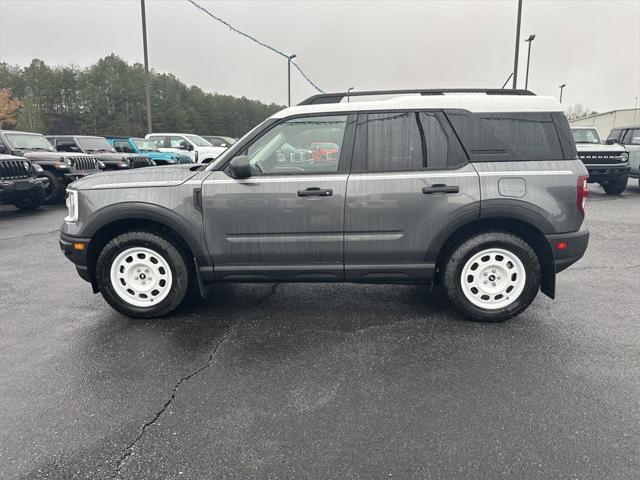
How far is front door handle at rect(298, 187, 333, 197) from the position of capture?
368 cm

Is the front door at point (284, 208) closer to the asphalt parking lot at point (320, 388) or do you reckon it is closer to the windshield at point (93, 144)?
the asphalt parking lot at point (320, 388)

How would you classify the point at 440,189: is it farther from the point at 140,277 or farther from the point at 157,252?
the point at 140,277

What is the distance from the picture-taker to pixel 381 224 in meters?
3.71

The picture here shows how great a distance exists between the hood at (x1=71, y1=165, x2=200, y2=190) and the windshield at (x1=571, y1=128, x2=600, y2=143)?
44.0 feet

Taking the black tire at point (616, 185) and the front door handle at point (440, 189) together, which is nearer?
the front door handle at point (440, 189)

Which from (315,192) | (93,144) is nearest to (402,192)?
(315,192)

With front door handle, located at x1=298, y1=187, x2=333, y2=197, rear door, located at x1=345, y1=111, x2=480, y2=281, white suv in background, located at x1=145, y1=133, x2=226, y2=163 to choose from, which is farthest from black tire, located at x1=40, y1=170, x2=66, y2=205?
rear door, located at x1=345, y1=111, x2=480, y2=281

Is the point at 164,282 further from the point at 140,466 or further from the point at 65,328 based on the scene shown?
the point at 140,466

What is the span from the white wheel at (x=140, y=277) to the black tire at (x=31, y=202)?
7.64 meters

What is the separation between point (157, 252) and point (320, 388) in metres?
1.95

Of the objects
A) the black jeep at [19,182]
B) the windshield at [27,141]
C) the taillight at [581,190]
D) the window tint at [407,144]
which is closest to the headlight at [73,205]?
the window tint at [407,144]

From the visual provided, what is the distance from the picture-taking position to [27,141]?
11.8 metres

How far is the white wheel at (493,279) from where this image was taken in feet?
12.6

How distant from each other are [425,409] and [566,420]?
0.78 m
